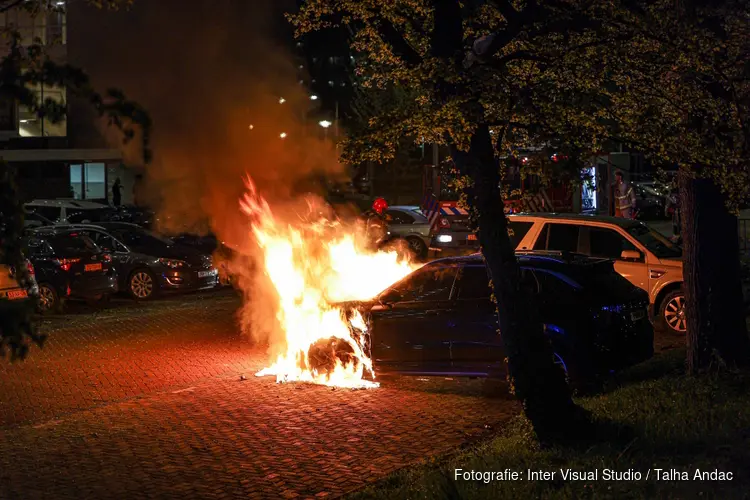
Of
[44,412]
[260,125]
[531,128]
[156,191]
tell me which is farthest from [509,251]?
[156,191]

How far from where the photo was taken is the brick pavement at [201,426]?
7801 millimetres

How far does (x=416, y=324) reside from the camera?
11.1 meters

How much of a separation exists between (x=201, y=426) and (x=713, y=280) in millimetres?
5774

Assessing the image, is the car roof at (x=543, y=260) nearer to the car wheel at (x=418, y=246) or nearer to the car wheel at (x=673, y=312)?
the car wheel at (x=673, y=312)

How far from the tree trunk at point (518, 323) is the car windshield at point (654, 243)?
→ 289 inches

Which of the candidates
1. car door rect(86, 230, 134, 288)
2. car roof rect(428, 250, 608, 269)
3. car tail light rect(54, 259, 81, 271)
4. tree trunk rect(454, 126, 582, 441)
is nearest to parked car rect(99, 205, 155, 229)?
car door rect(86, 230, 134, 288)

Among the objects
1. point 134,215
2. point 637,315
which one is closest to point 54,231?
point 134,215

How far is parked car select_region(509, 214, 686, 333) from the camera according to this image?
14514 mm

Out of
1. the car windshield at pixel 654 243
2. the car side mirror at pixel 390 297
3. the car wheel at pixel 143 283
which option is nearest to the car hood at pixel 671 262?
the car windshield at pixel 654 243

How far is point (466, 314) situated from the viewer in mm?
10844

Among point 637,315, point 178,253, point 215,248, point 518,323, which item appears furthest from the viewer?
point 215,248

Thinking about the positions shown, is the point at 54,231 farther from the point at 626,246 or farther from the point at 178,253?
the point at 626,246

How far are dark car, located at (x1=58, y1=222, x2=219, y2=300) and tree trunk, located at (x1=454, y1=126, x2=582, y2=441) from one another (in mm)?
14369

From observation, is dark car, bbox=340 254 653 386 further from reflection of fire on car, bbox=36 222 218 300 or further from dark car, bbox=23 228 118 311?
reflection of fire on car, bbox=36 222 218 300
